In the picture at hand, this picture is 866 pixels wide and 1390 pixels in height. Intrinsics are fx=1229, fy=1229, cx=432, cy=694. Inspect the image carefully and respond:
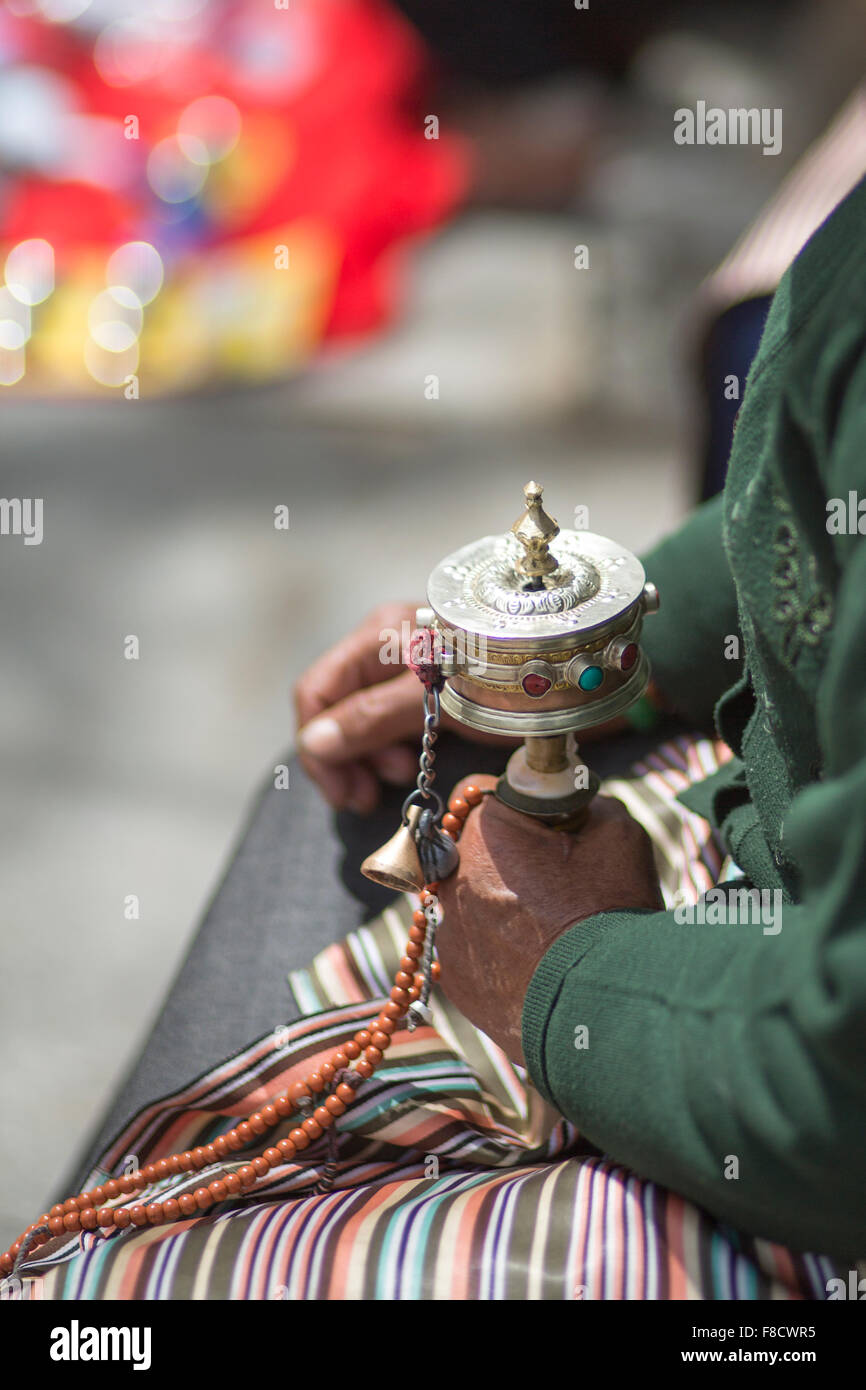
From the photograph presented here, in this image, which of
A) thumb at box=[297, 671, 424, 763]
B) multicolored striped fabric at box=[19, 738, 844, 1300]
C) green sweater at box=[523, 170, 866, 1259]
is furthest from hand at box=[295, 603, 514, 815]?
green sweater at box=[523, 170, 866, 1259]

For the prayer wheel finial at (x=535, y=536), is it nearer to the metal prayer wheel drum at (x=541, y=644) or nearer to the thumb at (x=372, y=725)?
the metal prayer wheel drum at (x=541, y=644)

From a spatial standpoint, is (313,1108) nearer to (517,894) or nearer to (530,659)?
(517,894)

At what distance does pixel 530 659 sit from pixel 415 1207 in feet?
1.15

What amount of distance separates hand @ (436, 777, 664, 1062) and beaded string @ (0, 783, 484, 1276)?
1 cm

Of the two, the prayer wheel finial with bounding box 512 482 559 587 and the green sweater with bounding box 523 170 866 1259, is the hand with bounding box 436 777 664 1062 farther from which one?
the prayer wheel finial with bounding box 512 482 559 587

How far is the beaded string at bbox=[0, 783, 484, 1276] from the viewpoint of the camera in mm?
835

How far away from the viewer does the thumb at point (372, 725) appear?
1128mm

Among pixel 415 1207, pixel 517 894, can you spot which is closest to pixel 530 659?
pixel 517 894

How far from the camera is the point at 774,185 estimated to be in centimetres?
364

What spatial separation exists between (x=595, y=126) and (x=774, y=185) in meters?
0.68

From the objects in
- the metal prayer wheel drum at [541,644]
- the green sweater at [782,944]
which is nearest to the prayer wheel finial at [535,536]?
the metal prayer wheel drum at [541,644]

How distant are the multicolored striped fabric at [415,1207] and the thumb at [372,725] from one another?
0.21 metres
